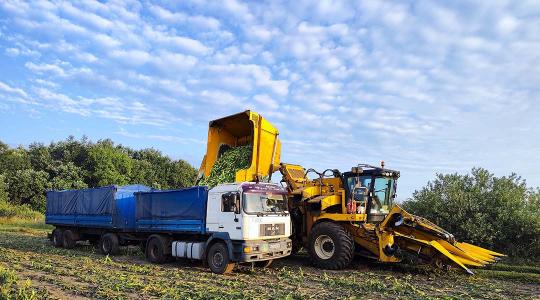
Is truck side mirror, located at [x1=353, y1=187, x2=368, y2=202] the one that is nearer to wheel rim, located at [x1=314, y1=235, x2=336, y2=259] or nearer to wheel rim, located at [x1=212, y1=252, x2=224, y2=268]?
wheel rim, located at [x1=314, y1=235, x2=336, y2=259]

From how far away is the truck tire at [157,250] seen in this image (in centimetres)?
1411

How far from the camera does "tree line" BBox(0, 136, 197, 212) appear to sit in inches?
1854

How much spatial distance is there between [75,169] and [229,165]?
4014 centimetres

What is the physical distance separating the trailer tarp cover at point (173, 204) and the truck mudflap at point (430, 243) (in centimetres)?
540

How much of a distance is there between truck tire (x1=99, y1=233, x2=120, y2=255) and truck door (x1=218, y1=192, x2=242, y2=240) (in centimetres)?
592

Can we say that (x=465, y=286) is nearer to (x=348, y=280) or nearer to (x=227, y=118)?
(x=348, y=280)

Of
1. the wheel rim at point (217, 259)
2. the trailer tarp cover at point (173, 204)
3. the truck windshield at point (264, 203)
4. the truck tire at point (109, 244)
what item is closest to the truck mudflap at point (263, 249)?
the wheel rim at point (217, 259)

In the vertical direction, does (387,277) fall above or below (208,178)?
below

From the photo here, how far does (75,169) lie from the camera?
49.2 meters

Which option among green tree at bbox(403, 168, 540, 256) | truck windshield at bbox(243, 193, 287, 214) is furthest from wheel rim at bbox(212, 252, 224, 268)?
green tree at bbox(403, 168, 540, 256)

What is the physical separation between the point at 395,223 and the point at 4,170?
5228cm

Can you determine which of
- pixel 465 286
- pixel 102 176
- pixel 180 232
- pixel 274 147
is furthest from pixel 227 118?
pixel 102 176

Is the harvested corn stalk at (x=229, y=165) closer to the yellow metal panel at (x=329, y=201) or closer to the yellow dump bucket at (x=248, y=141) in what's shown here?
the yellow dump bucket at (x=248, y=141)

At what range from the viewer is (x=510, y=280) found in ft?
37.2
